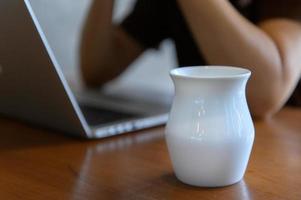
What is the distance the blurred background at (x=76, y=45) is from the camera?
884 mm

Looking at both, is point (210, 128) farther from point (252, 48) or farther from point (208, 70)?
point (252, 48)

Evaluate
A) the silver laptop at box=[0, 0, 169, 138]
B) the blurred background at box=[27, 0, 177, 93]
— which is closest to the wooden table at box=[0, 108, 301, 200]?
the silver laptop at box=[0, 0, 169, 138]

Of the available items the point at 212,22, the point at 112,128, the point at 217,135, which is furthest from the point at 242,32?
the point at 217,135

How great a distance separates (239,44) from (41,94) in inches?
12.4

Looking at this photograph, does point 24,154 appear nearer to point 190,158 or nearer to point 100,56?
point 190,158

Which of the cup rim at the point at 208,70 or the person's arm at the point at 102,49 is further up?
the cup rim at the point at 208,70

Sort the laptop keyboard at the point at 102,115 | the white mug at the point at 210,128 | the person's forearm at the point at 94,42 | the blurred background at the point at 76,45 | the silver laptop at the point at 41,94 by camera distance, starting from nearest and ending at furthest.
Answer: the white mug at the point at 210,128 → the silver laptop at the point at 41,94 → the laptop keyboard at the point at 102,115 → the blurred background at the point at 76,45 → the person's forearm at the point at 94,42

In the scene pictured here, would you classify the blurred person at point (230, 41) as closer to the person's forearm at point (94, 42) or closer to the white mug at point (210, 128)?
the person's forearm at point (94, 42)

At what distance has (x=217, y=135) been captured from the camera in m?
0.48

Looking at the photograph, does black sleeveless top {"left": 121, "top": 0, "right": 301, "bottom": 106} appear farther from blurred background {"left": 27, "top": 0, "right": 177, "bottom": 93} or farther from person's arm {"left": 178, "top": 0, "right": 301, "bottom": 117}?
person's arm {"left": 178, "top": 0, "right": 301, "bottom": 117}

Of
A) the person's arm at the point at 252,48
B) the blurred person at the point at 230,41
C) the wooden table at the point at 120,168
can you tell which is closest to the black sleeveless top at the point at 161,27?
the blurred person at the point at 230,41

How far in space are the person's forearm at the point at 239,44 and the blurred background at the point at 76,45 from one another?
0.23m

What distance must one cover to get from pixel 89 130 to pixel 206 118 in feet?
0.81

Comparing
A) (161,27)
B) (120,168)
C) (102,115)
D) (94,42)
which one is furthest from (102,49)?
(120,168)
